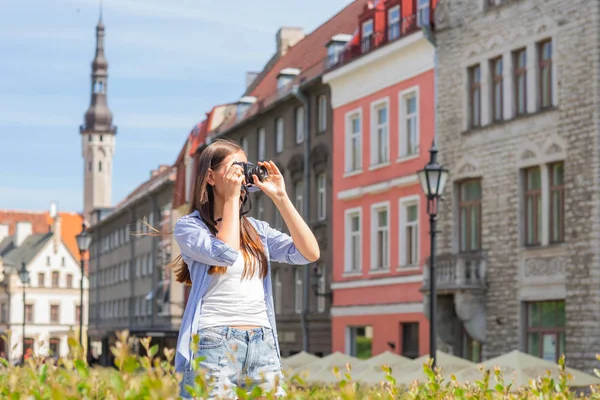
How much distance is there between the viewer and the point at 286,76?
44.5 m

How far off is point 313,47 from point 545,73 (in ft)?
61.9

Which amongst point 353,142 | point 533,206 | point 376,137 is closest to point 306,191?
point 353,142

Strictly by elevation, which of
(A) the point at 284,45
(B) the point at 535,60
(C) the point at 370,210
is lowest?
(C) the point at 370,210

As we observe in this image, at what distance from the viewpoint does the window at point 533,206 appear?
28844mm

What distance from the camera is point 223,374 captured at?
566 cm

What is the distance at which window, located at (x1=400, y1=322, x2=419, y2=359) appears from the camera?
34500mm

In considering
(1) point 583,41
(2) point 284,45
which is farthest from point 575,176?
(2) point 284,45

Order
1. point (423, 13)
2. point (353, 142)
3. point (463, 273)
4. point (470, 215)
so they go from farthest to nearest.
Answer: point (353, 142), point (423, 13), point (470, 215), point (463, 273)

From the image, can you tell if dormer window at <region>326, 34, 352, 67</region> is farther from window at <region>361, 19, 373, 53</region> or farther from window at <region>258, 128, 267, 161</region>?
window at <region>258, 128, 267, 161</region>

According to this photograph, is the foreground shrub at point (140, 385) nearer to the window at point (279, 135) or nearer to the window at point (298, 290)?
the window at point (298, 290)

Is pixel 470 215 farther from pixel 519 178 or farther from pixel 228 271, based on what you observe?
pixel 228 271

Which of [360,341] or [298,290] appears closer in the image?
[360,341]

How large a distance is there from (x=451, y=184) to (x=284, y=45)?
22.9m

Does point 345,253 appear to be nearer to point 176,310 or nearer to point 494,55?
point 494,55
